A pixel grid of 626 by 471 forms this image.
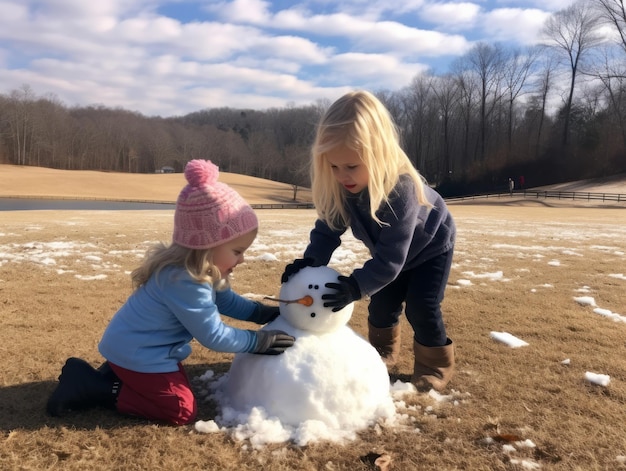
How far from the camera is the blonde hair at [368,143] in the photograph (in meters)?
2.63

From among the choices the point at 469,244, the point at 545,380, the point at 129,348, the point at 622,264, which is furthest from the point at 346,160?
the point at 469,244

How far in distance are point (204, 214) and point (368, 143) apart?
0.92m

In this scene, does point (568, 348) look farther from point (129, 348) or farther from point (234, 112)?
point (234, 112)

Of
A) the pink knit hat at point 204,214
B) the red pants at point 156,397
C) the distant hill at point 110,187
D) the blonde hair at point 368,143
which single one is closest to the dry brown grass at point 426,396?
the red pants at point 156,397

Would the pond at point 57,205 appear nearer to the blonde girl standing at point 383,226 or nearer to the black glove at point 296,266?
the blonde girl standing at point 383,226

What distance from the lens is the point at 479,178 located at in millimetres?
54062

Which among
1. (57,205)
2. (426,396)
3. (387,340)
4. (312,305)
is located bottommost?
(57,205)

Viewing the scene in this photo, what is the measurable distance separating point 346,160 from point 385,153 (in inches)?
8.7

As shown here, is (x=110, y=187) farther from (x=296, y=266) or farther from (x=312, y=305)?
(x=312, y=305)

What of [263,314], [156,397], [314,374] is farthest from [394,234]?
[156,397]

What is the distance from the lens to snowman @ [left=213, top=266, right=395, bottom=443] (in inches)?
96.3

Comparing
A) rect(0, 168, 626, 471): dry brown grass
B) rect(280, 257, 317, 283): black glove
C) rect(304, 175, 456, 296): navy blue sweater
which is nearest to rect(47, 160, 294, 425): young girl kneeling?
rect(0, 168, 626, 471): dry brown grass

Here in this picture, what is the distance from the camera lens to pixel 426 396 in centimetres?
282

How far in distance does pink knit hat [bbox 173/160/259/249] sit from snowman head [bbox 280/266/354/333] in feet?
1.51
